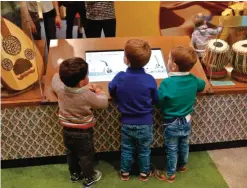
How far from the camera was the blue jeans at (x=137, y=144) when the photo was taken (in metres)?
2.08

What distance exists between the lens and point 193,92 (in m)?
2.08

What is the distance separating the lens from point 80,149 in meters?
2.09

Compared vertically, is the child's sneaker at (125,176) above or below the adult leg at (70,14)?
below

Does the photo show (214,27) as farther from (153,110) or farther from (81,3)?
(81,3)

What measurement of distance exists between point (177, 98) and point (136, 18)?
204 cm

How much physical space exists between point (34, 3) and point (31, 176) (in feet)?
4.16

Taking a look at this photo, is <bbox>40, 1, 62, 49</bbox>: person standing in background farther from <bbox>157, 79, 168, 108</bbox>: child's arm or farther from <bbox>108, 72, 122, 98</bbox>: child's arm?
<bbox>157, 79, 168, 108</bbox>: child's arm

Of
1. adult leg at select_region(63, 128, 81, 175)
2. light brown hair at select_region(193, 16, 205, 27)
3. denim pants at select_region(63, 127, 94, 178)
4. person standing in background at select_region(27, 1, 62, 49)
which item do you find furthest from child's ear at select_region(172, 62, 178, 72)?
person standing in background at select_region(27, 1, 62, 49)

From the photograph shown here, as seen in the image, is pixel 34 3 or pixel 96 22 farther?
pixel 96 22

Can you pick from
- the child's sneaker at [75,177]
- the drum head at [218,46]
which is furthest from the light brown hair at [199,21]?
the child's sneaker at [75,177]

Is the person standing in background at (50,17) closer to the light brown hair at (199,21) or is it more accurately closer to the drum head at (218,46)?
the light brown hair at (199,21)

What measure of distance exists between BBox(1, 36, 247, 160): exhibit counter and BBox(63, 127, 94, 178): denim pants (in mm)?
180

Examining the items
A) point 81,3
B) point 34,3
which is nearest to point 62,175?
point 34,3

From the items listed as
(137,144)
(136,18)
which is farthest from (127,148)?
(136,18)
